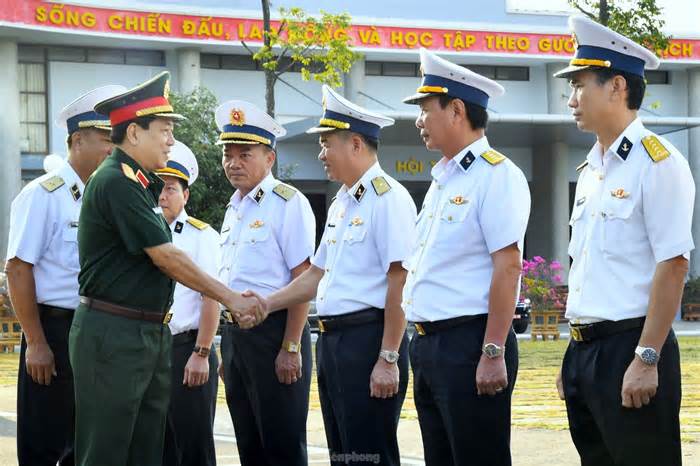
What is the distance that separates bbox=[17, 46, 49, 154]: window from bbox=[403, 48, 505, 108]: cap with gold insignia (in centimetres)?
2516

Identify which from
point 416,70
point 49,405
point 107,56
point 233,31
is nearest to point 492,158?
point 49,405

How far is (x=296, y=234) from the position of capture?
6734 mm

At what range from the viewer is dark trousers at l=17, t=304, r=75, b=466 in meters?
6.33

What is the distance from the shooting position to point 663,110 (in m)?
35.6

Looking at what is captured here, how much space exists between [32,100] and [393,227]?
25.1 metres

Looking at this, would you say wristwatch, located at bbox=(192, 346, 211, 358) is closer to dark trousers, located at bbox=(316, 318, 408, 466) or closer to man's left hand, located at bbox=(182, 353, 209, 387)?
man's left hand, located at bbox=(182, 353, 209, 387)

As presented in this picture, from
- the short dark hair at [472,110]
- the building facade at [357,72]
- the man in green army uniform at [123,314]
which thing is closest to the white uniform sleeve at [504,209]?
the short dark hair at [472,110]

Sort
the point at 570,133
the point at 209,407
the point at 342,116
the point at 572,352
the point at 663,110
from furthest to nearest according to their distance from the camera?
the point at 663,110, the point at 570,133, the point at 209,407, the point at 342,116, the point at 572,352

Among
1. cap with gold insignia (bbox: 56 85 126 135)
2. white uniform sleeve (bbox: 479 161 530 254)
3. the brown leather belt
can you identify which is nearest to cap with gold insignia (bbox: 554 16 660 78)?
white uniform sleeve (bbox: 479 161 530 254)

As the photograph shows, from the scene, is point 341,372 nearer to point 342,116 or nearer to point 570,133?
point 342,116

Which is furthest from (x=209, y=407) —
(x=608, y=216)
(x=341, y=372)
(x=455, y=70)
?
(x=608, y=216)

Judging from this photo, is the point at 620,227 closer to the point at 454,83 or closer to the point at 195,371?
the point at 454,83

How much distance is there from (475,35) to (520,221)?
2829cm

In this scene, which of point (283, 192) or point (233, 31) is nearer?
point (283, 192)
